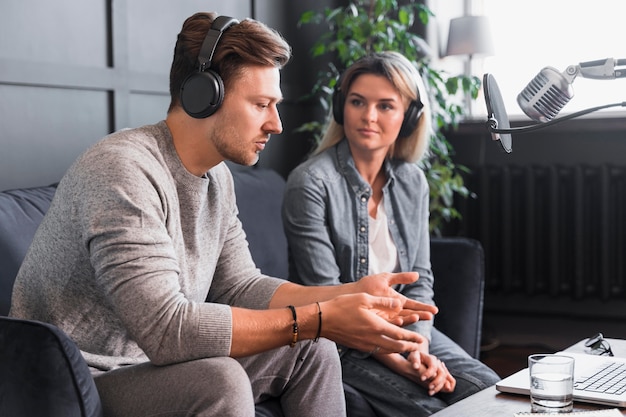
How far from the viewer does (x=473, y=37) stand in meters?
3.52

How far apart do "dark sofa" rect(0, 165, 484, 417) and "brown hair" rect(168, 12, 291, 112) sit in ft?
1.54

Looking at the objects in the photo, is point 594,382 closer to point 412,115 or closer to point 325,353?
point 325,353

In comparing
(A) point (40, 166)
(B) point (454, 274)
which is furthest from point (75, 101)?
(B) point (454, 274)

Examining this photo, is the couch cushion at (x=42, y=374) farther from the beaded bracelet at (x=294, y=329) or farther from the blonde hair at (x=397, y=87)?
the blonde hair at (x=397, y=87)

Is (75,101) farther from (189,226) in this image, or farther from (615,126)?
(615,126)

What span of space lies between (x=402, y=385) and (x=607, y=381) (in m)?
0.57

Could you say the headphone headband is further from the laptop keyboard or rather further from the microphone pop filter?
the laptop keyboard

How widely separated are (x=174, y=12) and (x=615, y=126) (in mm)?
1740

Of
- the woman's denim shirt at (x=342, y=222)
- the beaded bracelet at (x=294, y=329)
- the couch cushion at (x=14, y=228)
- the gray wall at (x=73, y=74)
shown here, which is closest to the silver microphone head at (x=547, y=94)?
the beaded bracelet at (x=294, y=329)

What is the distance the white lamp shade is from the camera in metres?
3.52

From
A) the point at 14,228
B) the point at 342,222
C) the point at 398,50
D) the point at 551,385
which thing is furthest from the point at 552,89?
the point at 398,50

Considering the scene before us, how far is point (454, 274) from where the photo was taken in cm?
234

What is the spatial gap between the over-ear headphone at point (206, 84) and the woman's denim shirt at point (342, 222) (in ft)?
1.98

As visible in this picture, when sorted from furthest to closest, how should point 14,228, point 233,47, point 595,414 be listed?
1. point 14,228
2. point 233,47
3. point 595,414
